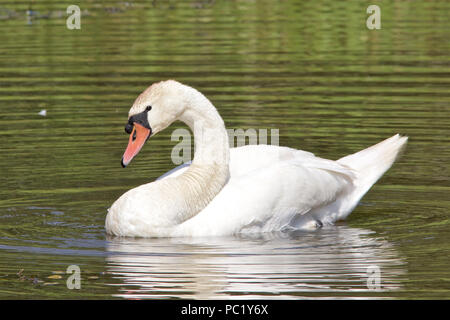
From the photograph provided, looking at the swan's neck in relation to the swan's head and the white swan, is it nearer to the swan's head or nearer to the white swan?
the white swan

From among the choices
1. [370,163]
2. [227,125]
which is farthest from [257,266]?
[227,125]

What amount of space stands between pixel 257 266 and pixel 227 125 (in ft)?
18.1

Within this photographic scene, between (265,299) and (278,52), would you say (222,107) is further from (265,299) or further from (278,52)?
(265,299)

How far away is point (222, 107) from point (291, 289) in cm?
724

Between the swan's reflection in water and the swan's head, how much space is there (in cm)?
85

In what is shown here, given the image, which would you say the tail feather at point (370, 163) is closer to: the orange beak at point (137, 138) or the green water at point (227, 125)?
the green water at point (227, 125)

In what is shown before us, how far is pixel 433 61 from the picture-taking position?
17.9m

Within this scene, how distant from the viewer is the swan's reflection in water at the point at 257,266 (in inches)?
306

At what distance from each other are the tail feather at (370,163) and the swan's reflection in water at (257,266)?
631 mm

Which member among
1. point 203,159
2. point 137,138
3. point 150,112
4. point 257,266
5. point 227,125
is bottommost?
point 257,266

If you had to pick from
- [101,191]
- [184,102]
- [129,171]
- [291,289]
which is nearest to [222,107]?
[129,171]

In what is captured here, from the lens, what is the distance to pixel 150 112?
30.3 ft

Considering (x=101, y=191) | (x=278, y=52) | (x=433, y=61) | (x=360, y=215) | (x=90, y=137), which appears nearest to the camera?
(x=360, y=215)

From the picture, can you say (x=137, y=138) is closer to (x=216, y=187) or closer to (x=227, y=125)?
(x=216, y=187)
